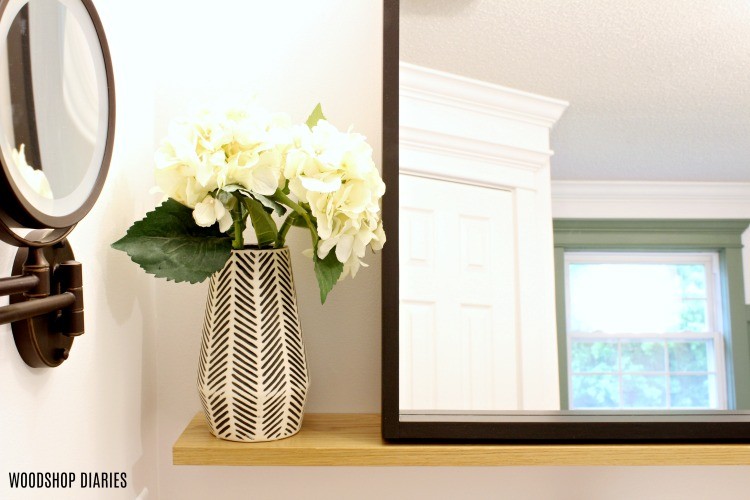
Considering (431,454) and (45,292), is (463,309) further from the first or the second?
(45,292)

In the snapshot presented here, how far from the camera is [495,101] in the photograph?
2.89 ft

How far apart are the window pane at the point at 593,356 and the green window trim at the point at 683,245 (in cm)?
2

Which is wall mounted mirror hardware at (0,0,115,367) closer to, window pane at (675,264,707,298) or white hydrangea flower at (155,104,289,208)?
white hydrangea flower at (155,104,289,208)

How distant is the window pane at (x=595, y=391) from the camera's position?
2.89 ft

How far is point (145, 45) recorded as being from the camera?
97 cm

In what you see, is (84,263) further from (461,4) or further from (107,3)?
(461,4)

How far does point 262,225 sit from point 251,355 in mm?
184

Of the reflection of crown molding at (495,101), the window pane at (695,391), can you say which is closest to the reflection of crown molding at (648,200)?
the reflection of crown molding at (495,101)

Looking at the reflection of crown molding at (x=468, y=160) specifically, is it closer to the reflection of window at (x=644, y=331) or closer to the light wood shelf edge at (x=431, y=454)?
the reflection of window at (x=644, y=331)

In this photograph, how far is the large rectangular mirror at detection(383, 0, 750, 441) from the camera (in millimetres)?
867

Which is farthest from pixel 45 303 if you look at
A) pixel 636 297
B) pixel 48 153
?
pixel 636 297

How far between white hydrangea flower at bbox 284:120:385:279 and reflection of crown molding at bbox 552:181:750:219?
283 millimetres

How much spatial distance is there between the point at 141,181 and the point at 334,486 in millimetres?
581

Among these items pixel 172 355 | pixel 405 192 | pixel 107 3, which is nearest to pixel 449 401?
pixel 405 192
